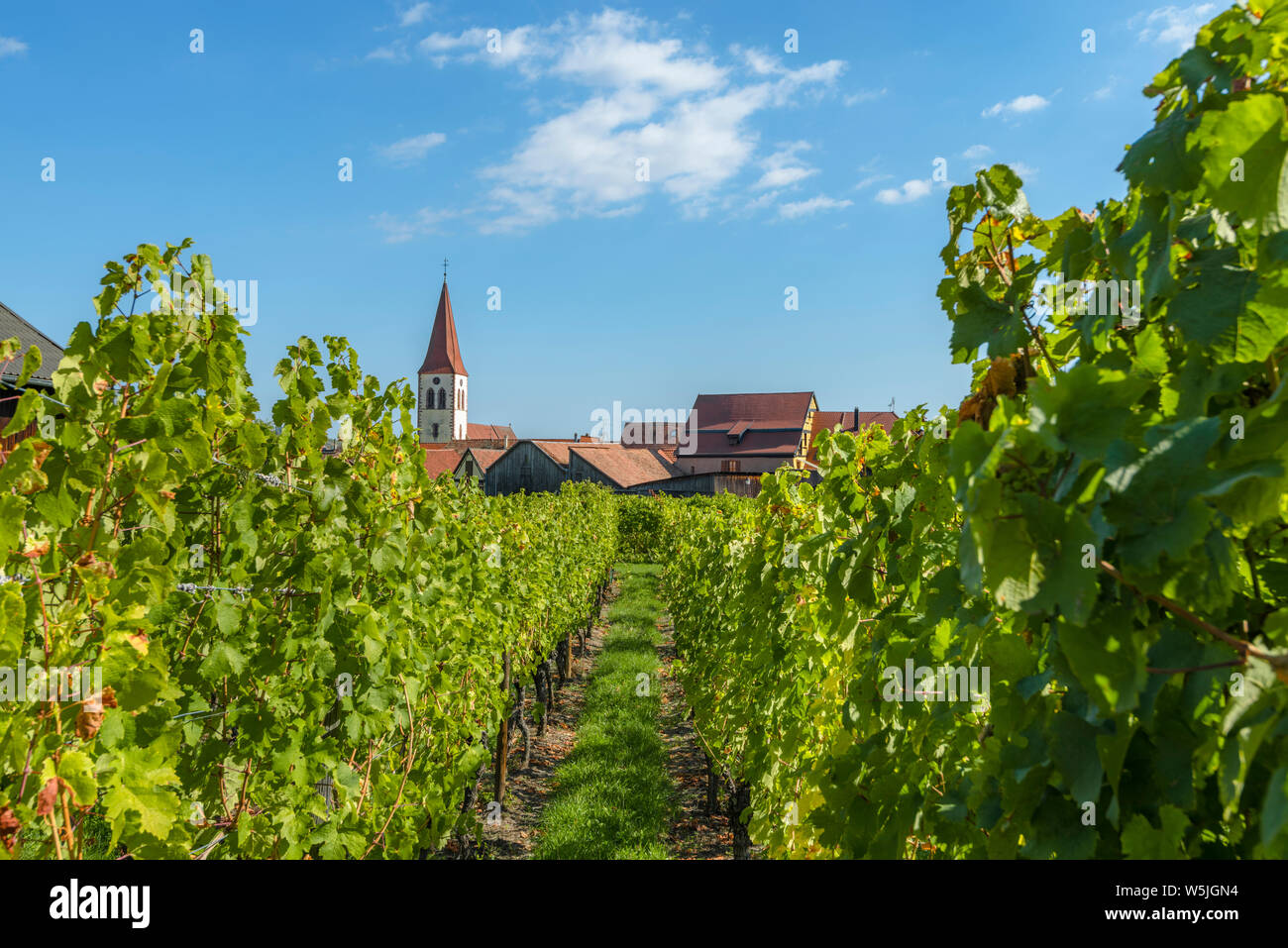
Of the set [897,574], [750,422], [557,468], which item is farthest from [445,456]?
[897,574]

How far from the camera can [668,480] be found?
41.6 metres

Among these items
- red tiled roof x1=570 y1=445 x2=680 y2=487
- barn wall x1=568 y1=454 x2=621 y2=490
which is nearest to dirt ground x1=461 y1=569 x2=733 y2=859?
barn wall x1=568 y1=454 x2=621 y2=490

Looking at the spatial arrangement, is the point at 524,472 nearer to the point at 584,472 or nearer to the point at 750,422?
the point at 584,472

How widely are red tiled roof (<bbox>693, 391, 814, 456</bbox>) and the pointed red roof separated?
36.5 metres

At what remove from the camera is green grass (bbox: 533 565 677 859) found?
6367 millimetres

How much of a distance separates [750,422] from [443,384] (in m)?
40.8

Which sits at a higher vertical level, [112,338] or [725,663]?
[112,338]

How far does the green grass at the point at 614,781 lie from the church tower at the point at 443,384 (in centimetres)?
7139

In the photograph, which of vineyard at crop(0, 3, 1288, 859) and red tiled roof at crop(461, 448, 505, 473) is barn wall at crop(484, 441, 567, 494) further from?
vineyard at crop(0, 3, 1288, 859)

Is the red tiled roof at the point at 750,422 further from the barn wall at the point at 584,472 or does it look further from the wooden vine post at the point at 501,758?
the wooden vine post at the point at 501,758

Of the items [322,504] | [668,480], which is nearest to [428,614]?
[322,504]

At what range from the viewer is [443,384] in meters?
82.1
